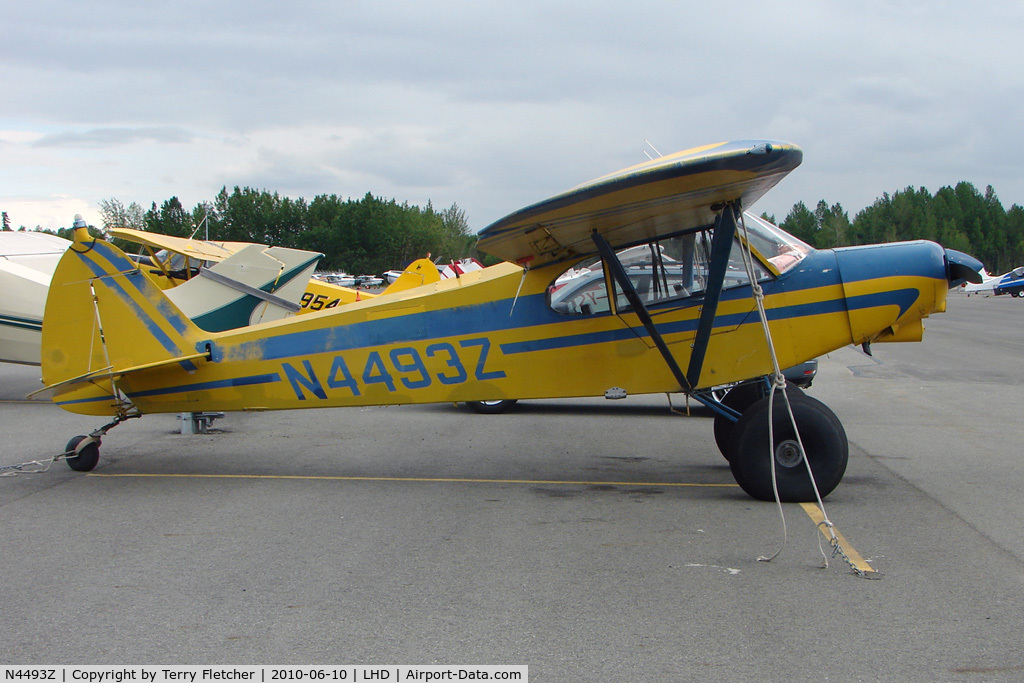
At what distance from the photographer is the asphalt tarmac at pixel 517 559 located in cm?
368

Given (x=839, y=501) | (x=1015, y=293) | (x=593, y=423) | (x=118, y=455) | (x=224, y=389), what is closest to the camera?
(x=839, y=501)

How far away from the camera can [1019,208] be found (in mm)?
136000

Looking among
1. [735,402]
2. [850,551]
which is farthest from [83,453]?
[850,551]

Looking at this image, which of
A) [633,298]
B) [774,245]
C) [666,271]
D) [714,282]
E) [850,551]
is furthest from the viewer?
[666,271]

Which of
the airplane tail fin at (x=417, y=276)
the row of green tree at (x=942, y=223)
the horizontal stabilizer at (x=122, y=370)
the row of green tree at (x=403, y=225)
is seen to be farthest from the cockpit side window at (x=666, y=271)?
the row of green tree at (x=942, y=223)

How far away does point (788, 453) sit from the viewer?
20.5 ft

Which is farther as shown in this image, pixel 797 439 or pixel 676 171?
pixel 797 439

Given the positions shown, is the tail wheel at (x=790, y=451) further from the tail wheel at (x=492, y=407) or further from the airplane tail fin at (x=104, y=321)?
the tail wheel at (x=492, y=407)

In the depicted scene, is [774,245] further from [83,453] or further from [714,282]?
[83,453]

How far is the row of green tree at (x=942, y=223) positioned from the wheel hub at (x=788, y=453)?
390ft

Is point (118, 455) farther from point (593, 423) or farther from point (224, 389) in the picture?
point (593, 423)

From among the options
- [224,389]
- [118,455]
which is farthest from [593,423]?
[118,455]

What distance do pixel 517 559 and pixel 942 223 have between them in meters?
143

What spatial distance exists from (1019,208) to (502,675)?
15989cm
